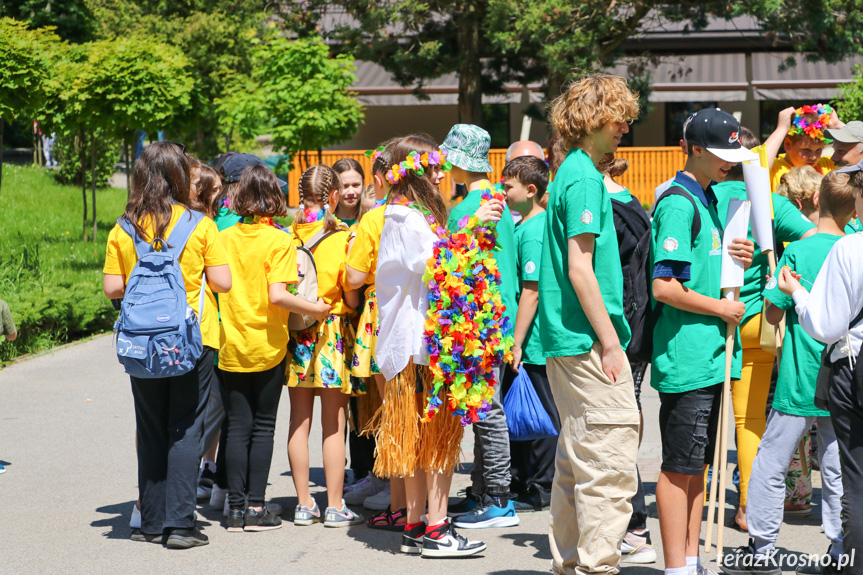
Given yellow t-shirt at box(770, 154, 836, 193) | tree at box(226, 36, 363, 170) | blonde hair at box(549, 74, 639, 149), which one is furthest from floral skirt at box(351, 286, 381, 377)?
tree at box(226, 36, 363, 170)

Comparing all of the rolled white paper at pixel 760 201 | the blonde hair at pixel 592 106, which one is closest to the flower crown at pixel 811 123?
the rolled white paper at pixel 760 201

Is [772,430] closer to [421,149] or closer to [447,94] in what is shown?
[421,149]

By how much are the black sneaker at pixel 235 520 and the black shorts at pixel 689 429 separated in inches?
92.3

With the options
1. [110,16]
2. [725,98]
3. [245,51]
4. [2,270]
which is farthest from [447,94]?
[2,270]

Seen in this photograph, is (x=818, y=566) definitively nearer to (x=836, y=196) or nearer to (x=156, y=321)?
(x=836, y=196)

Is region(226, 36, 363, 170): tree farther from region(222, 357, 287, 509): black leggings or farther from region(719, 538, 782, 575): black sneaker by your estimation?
region(719, 538, 782, 575): black sneaker

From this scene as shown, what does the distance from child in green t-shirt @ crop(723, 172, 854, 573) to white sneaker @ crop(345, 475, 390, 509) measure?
6.93 feet

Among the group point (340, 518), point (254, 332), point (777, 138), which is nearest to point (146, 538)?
point (340, 518)

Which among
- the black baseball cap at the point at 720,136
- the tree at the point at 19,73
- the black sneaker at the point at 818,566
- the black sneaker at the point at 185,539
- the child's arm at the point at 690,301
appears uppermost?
the tree at the point at 19,73

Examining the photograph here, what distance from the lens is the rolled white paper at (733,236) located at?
3752mm

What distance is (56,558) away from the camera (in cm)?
442

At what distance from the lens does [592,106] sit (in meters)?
3.60

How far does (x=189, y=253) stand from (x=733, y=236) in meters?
2.57

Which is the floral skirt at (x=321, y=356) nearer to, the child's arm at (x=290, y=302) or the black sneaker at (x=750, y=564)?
the child's arm at (x=290, y=302)
